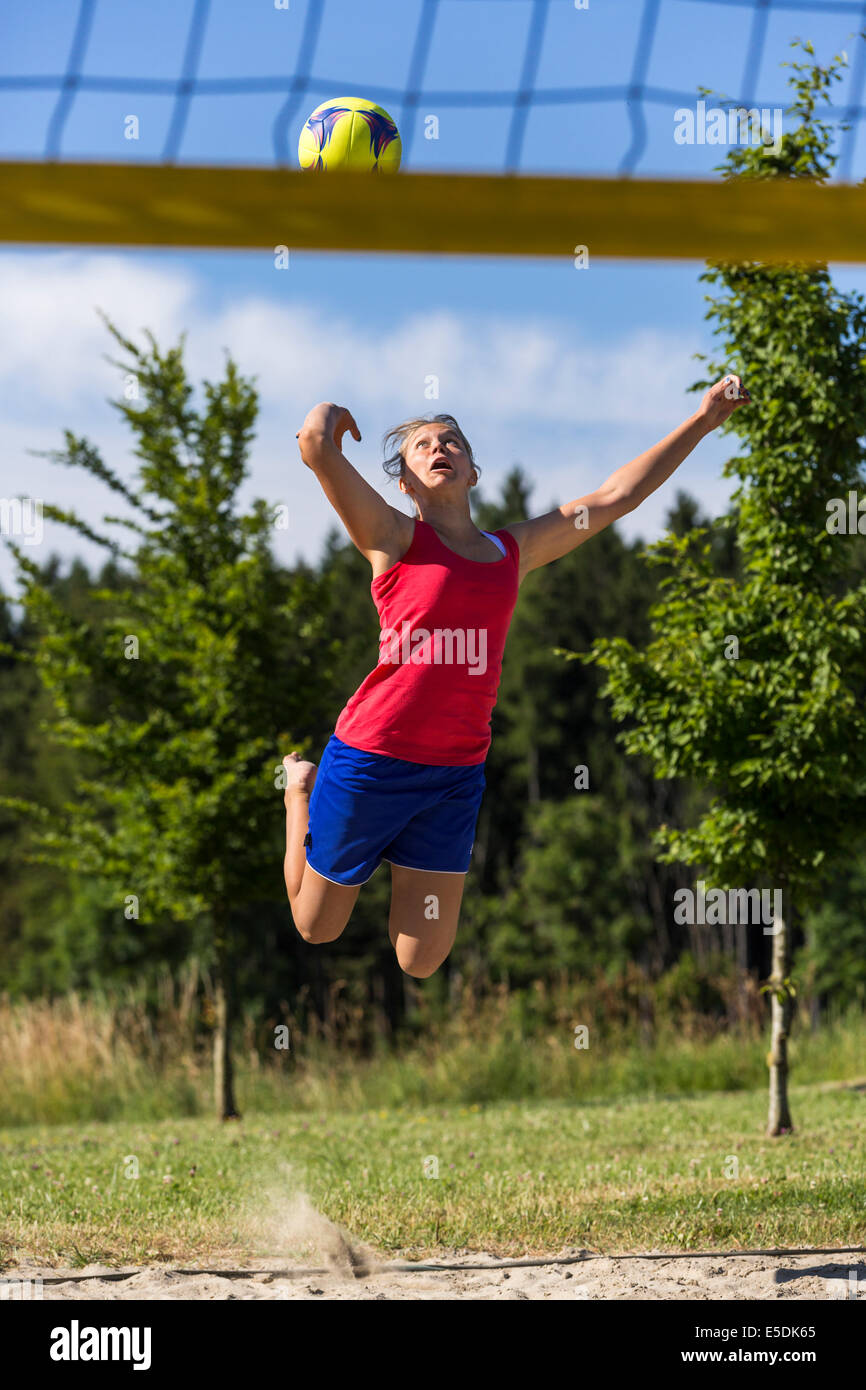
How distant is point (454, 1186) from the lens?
230 inches

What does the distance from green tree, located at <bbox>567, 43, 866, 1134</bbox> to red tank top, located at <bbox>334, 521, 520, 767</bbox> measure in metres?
3.87

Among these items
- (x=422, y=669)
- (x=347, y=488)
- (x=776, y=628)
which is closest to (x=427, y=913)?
(x=422, y=669)

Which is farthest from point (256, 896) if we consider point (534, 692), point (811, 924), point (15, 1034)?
point (534, 692)

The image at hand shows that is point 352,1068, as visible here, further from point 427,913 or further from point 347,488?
point 347,488

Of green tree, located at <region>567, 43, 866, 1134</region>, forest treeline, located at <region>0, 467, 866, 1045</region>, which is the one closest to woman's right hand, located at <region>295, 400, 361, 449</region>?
green tree, located at <region>567, 43, 866, 1134</region>

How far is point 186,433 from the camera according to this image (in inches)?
416

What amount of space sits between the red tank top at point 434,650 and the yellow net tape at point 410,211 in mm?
1006

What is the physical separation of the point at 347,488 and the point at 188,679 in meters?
6.68

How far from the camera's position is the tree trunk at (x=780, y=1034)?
809 centimetres

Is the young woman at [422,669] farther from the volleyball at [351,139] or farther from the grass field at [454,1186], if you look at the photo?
the grass field at [454,1186]

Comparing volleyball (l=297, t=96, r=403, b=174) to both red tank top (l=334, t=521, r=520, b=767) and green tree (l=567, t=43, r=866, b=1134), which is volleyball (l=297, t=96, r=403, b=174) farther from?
green tree (l=567, t=43, r=866, b=1134)
